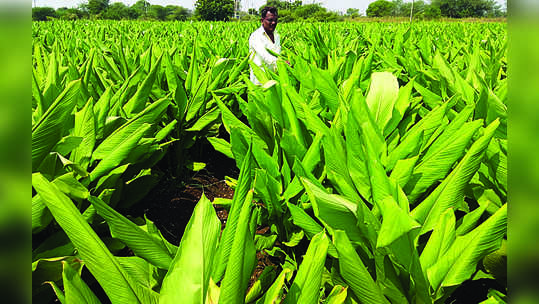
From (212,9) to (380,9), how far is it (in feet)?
137

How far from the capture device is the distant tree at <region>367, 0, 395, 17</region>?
75.7 metres

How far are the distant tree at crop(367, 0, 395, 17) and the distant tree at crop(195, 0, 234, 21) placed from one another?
115 feet

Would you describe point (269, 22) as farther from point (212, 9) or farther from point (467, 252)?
point (212, 9)

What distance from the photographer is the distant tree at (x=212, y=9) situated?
5238 centimetres

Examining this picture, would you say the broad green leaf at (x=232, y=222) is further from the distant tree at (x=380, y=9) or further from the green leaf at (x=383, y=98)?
the distant tree at (x=380, y=9)

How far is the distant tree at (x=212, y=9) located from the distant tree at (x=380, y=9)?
35.1 meters

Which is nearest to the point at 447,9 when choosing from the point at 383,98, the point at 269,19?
the point at 269,19

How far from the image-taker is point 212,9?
52375 millimetres

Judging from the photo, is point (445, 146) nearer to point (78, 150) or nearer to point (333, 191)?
point (333, 191)

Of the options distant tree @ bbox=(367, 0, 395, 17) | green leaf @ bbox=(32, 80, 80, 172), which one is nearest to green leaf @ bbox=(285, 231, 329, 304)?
green leaf @ bbox=(32, 80, 80, 172)

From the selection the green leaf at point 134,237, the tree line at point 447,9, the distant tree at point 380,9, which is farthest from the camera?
the distant tree at point 380,9

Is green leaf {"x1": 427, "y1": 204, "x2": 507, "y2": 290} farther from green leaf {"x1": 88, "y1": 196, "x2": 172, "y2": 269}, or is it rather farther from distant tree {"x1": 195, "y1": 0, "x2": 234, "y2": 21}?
distant tree {"x1": 195, "y1": 0, "x2": 234, "y2": 21}

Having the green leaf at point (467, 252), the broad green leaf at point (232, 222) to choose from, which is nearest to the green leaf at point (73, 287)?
the broad green leaf at point (232, 222)
